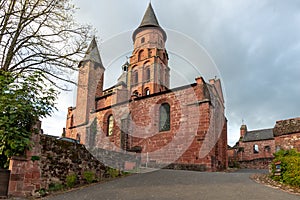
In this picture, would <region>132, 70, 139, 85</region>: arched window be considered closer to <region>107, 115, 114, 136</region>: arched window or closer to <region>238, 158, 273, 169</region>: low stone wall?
<region>107, 115, 114, 136</region>: arched window

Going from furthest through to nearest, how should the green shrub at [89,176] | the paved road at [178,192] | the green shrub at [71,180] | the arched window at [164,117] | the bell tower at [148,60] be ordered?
the bell tower at [148,60]
the arched window at [164,117]
the green shrub at [89,176]
the green shrub at [71,180]
the paved road at [178,192]

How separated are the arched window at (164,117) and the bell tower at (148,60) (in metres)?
16.1

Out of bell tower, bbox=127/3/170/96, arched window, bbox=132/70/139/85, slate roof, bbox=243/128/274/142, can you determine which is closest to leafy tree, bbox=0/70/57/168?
bell tower, bbox=127/3/170/96

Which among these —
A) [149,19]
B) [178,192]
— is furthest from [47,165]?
[149,19]

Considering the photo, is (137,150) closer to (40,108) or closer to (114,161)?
(114,161)

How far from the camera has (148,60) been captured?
3912cm

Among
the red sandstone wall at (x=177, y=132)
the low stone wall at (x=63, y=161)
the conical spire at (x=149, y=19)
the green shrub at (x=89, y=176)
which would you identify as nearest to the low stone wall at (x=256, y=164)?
the red sandstone wall at (x=177, y=132)

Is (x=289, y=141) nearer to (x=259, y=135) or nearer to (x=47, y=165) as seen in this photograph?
(x=47, y=165)

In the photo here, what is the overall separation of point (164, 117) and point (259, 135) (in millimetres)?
24495

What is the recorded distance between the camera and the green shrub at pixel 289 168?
8734 mm

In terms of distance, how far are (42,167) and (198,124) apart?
37.7 ft

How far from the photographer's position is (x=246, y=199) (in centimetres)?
680

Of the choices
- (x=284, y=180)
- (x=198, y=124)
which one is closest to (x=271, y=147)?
(x=198, y=124)

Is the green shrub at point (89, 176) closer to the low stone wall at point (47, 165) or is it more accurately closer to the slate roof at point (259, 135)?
the low stone wall at point (47, 165)
